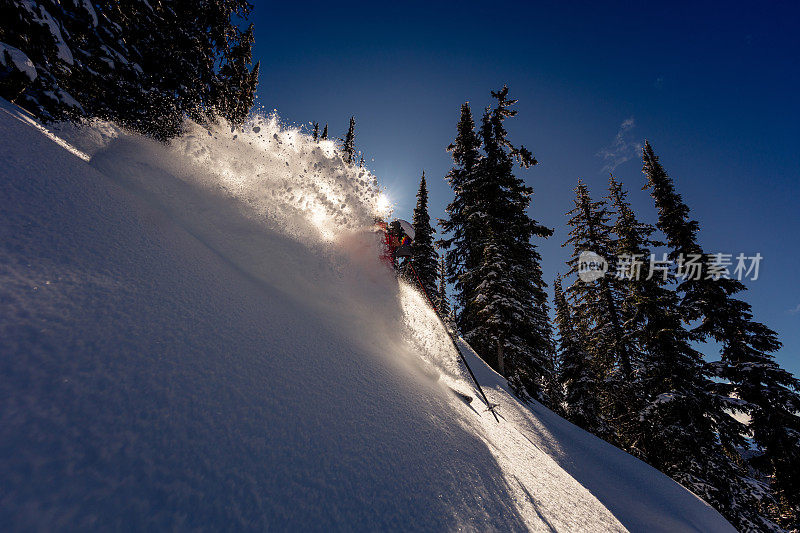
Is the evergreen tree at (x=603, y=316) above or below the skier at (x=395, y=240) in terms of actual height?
above

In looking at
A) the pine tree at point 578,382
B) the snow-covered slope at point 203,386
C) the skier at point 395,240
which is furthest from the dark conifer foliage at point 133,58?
the pine tree at point 578,382

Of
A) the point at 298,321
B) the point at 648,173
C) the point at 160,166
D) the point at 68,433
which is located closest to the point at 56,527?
the point at 68,433

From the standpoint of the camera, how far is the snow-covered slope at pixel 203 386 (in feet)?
3.25

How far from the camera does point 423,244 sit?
23188 millimetres

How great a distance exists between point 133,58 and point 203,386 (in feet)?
31.0

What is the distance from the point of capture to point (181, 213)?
3.55 metres

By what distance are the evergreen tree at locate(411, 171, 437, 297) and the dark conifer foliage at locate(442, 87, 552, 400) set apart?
5662 mm

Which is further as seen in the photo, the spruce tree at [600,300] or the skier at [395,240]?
the spruce tree at [600,300]

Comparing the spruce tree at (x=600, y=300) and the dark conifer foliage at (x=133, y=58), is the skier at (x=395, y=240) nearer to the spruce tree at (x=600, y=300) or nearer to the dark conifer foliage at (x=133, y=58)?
the dark conifer foliage at (x=133, y=58)

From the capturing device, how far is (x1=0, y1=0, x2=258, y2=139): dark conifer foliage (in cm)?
487

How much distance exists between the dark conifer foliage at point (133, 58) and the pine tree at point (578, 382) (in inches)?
903

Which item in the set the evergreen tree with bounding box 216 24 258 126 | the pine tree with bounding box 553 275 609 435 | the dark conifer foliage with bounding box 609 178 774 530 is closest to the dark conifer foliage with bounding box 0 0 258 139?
the evergreen tree with bounding box 216 24 258 126

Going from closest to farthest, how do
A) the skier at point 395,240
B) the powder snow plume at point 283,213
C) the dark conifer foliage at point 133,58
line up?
the powder snow plume at point 283,213, the dark conifer foliage at point 133,58, the skier at point 395,240

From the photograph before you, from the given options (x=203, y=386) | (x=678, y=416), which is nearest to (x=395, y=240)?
(x=203, y=386)
